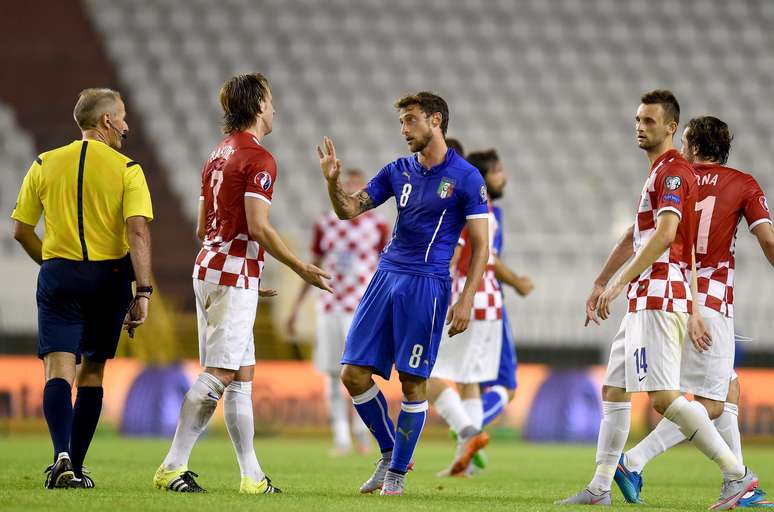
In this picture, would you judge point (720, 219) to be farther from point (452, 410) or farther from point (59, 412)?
point (59, 412)

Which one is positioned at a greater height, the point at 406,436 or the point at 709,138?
the point at 709,138

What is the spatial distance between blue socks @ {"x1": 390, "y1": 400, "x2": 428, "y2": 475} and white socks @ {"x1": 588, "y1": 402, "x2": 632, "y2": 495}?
93 centimetres

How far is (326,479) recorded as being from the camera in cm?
756

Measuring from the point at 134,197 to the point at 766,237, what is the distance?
337 centimetres

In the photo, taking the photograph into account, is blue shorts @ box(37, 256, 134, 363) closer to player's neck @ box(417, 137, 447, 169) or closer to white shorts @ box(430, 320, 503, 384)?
player's neck @ box(417, 137, 447, 169)

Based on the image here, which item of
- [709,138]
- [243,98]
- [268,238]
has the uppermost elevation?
[243,98]

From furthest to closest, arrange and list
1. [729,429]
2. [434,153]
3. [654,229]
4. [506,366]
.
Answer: [506,366], [729,429], [434,153], [654,229]

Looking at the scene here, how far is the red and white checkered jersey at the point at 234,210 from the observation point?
19.7 ft

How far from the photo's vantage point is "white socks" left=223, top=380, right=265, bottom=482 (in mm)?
6113

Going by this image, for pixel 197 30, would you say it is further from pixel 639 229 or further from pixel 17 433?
pixel 639 229

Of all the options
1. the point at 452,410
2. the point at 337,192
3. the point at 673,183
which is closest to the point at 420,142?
the point at 337,192

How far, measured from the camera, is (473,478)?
26.6 ft

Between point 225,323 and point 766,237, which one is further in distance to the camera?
point 766,237

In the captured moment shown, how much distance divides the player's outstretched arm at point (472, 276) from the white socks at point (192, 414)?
4.05 ft
